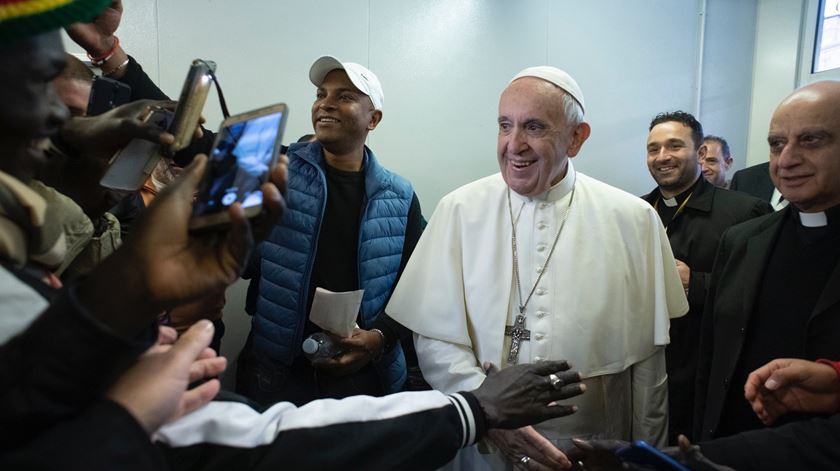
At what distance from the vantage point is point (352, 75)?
2.89 metres

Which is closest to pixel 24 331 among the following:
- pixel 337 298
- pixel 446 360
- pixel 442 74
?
pixel 337 298

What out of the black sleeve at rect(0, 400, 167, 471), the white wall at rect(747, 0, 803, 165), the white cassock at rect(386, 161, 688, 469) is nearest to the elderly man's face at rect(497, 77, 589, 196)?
the white cassock at rect(386, 161, 688, 469)

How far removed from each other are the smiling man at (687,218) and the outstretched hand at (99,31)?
3.06m

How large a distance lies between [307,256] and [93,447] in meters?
1.84

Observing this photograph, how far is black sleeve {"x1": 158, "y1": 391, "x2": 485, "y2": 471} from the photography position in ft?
3.83

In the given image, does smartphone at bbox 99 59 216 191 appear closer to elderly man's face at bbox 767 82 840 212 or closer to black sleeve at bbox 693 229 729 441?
elderly man's face at bbox 767 82 840 212

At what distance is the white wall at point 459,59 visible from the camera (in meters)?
3.66

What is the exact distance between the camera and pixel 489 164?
468 centimetres

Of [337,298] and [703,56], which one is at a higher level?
[703,56]

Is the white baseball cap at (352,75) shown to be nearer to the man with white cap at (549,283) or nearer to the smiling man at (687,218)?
the man with white cap at (549,283)

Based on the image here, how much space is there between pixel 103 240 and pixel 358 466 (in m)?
0.98

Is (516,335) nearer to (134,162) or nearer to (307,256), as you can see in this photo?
(307,256)

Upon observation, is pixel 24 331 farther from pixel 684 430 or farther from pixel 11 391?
pixel 684 430

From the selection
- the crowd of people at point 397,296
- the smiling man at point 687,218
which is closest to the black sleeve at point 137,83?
the crowd of people at point 397,296
